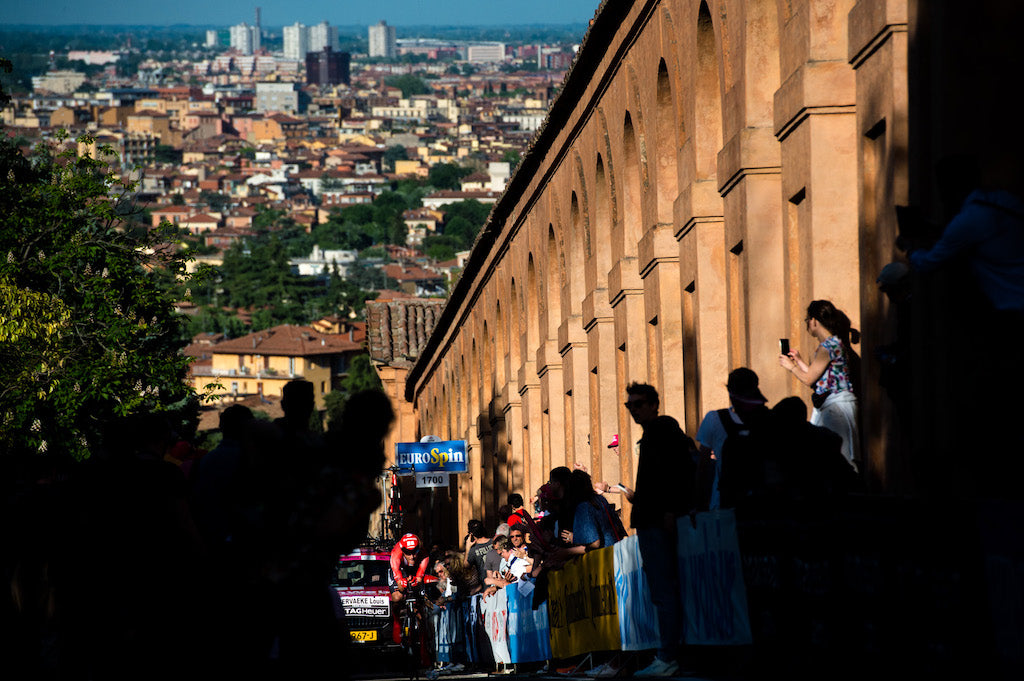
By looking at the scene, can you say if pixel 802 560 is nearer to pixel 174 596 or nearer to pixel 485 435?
pixel 174 596

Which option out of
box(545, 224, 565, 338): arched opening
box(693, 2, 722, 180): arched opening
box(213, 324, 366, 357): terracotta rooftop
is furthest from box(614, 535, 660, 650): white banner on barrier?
box(213, 324, 366, 357): terracotta rooftop

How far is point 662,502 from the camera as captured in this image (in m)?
13.3

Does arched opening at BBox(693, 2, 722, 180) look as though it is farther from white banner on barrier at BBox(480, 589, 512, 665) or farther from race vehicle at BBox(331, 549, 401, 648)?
race vehicle at BBox(331, 549, 401, 648)

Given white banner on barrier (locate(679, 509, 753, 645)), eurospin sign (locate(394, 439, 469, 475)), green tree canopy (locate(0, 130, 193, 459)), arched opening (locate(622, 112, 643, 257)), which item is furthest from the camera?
green tree canopy (locate(0, 130, 193, 459))

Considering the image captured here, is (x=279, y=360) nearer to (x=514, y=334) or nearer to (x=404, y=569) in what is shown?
(x=514, y=334)

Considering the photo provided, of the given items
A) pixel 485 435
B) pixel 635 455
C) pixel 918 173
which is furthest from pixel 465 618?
pixel 485 435

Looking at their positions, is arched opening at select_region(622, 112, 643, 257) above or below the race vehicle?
above

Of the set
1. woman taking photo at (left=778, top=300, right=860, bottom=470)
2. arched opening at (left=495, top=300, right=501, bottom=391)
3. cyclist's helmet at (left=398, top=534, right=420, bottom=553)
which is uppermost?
arched opening at (left=495, top=300, right=501, bottom=391)

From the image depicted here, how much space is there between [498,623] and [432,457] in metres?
11.1

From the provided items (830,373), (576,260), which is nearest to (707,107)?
(830,373)

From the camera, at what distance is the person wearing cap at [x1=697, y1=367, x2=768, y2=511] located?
12633mm

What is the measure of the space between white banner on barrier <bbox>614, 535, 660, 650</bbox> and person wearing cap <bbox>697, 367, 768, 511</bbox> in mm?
712

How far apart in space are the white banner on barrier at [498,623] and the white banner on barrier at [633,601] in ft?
20.1

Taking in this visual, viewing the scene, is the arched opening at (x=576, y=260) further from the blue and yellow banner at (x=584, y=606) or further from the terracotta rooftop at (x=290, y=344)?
the terracotta rooftop at (x=290, y=344)
